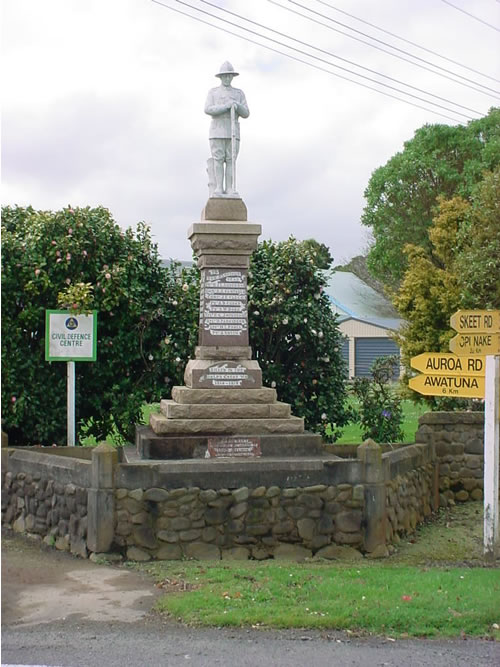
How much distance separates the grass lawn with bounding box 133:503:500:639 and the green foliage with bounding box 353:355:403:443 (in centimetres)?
557

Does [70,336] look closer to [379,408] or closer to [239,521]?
[239,521]

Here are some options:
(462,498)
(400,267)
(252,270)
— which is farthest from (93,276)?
(400,267)

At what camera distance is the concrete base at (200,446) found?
33.7ft

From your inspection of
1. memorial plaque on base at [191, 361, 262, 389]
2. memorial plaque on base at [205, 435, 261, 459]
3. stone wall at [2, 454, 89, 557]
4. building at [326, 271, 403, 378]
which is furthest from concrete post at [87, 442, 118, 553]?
building at [326, 271, 403, 378]

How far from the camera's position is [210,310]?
1128 cm

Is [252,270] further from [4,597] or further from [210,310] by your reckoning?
[4,597]

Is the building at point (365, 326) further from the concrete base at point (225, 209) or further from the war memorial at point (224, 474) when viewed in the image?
the war memorial at point (224, 474)

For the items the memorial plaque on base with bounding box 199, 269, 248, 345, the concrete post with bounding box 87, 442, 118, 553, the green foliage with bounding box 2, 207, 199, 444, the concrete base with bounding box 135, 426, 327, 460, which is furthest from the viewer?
the green foliage with bounding box 2, 207, 199, 444

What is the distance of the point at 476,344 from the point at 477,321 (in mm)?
267

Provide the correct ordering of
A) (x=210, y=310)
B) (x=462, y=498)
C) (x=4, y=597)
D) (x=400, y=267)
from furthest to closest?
(x=400, y=267), (x=462, y=498), (x=210, y=310), (x=4, y=597)

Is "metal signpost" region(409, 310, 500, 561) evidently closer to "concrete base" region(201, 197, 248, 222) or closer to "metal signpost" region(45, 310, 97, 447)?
"concrete base" region(201, 197, 248, 222)

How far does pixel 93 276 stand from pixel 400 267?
23975 millimetres

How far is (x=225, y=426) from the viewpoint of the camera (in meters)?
10.6

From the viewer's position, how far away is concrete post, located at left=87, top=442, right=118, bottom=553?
9.23 meters
